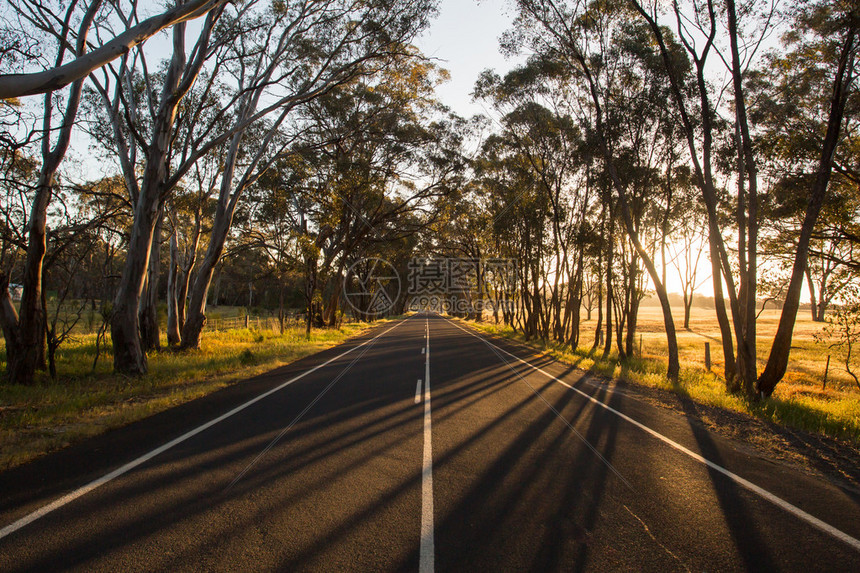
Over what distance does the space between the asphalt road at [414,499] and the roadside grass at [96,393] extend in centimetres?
54

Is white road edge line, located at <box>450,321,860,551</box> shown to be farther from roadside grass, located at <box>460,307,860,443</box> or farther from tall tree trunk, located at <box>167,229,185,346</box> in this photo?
tall tree trunk, located at <box>167,229,185,346</box>

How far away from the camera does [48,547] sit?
316 centimetres

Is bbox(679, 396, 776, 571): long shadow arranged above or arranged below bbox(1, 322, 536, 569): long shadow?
below

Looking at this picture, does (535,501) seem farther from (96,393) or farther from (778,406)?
(96,393)

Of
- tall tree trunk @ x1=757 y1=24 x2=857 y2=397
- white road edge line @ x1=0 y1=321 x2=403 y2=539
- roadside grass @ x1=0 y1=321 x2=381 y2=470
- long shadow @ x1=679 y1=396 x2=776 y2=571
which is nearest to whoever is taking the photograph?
long shadow @ x1=679 y1=396 x2=776 y2=571

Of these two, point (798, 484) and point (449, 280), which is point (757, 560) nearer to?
point (798, 484)

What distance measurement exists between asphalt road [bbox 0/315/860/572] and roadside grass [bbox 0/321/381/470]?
54 cm

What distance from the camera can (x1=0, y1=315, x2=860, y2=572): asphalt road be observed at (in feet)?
10.6

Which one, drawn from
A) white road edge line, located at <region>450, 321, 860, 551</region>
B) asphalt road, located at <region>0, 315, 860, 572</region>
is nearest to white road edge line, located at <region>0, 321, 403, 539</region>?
asphalt road, located at <region>0, 315, 860, 572</region>

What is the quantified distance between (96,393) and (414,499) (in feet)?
25.3

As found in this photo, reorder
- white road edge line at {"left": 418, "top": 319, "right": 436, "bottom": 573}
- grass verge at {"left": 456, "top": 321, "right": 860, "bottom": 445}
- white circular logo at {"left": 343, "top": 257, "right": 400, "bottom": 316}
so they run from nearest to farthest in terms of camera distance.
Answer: white road edge line at {"left": 418, "top": 319, "right": 436, "bottom": 573} < grass verge at {"left": 456, "top": 321, "right": 860, "bottom": 445} < white circular logo at {"left": 343, "top": 257, "right": 400, "bottom": 316}

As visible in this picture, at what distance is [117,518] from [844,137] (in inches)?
872

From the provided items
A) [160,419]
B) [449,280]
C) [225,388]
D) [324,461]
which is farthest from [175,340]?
[449,280]

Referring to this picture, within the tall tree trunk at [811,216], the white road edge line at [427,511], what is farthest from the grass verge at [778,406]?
the white road edge line at [427,511]
